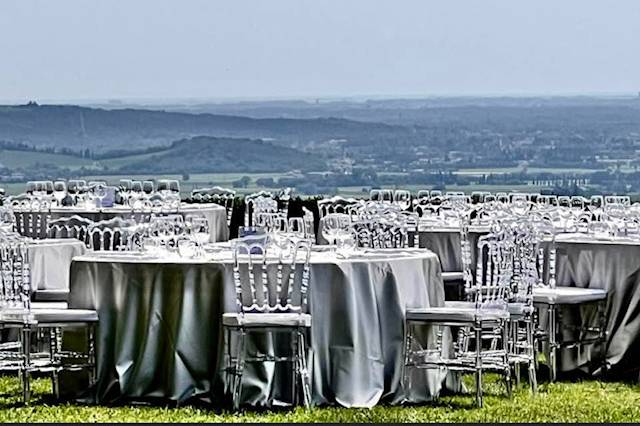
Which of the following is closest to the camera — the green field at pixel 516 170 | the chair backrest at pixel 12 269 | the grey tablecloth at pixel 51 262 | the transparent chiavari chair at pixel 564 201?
the chair backrest at pixel 12 269

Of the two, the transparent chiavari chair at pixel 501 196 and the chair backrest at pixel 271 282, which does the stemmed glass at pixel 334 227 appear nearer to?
the chair backrest at pixel 271 282

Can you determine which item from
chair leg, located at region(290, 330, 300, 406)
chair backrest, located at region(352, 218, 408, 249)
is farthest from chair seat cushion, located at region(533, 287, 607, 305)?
chair leg, located at region(290, 330, 300, 406)

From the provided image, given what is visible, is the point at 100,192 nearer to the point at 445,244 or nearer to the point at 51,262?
the point at 51,262

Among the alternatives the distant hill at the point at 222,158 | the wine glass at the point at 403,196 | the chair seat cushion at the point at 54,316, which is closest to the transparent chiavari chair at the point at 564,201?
the wine glass at the point at 403,196

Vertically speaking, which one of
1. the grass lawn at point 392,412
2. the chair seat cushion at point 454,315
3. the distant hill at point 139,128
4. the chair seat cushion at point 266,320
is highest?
the distant hill at point 139,128

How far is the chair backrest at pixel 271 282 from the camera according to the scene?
26.3 feet

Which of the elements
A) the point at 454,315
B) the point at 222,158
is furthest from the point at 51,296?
the point at 222,158

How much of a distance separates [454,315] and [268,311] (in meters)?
1.00

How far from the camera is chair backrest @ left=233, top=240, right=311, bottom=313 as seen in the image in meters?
8.01

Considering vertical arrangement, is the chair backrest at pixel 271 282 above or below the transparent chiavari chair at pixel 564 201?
above

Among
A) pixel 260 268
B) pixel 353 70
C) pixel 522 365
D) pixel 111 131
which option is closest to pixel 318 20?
pixel 353 70

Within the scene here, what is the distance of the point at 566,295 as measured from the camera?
31.2 feet

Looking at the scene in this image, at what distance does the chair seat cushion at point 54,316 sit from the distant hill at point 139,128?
50.7ft

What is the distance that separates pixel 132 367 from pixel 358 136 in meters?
15.9
